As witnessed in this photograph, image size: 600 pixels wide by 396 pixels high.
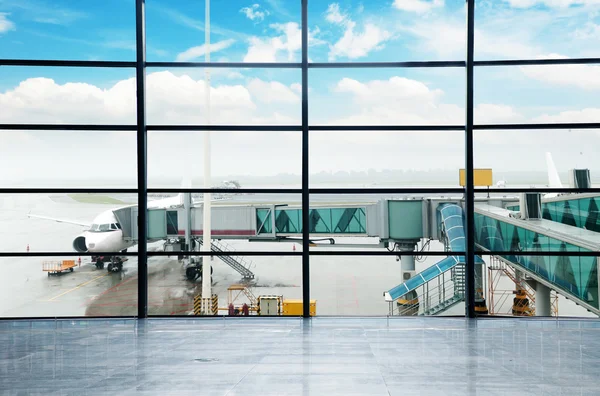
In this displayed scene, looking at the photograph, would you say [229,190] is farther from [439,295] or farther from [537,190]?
[537,190]

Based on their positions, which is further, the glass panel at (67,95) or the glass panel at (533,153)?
the glass panel at (67,95)

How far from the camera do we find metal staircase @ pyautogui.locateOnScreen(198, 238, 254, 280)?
9203mm

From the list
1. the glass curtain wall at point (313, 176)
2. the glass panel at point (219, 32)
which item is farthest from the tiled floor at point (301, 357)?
the glass panel at point (219, 32)

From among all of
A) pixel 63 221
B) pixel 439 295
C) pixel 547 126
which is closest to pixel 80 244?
pixel 63 221

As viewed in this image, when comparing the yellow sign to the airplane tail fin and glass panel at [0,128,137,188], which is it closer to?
the airplane tail fin

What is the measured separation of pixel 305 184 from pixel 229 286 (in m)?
2.51

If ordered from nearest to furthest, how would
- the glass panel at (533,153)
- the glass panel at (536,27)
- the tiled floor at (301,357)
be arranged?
1. the tiled floor at (301,357)
2. the glass panel at (533,153)
3. the glass panel at (536,27)

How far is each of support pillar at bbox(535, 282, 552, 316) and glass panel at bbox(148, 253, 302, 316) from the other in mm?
4065

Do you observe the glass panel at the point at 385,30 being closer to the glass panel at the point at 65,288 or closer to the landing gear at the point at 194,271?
the landing gear at the point at 194,271

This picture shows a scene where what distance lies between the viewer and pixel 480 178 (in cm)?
885

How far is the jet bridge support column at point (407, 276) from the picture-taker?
9.10 meters

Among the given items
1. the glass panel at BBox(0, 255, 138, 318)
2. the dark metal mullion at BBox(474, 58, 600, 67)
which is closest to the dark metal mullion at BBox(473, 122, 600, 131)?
the dark metal mullion at BBox(474, 58, 600, 67)

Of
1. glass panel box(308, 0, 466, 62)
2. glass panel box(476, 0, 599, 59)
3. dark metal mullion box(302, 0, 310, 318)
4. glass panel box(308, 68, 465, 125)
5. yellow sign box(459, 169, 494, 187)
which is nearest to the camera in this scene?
dark metal mullion box(302, 0, 310, 318)

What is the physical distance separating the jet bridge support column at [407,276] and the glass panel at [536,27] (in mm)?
3965
